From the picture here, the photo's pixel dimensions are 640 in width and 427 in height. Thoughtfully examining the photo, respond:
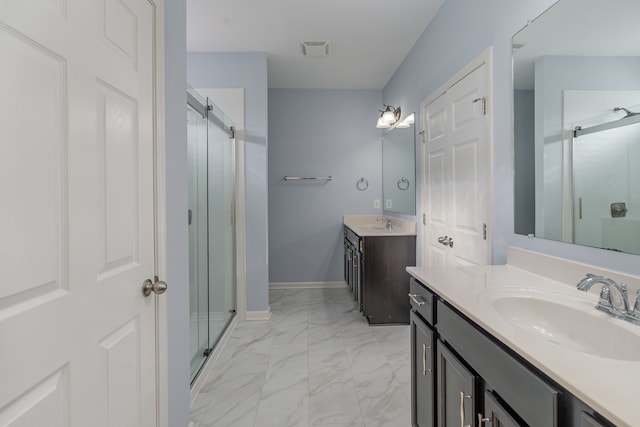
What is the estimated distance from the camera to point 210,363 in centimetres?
236

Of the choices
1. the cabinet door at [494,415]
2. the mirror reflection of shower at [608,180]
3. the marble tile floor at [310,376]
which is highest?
the mirror reflection of shower at [608,180]

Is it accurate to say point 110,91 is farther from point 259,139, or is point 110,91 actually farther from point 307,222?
point 307,222

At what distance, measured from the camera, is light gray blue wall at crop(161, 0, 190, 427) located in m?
1.34

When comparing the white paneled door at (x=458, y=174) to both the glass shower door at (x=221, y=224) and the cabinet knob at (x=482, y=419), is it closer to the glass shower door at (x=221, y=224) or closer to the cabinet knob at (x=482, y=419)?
the cabinet knob at (x=482, y=419)

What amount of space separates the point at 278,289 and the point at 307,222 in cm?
95

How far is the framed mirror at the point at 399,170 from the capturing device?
3.18 metres

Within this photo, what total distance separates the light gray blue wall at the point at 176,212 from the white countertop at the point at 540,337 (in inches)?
41.1

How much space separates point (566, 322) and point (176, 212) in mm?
1484

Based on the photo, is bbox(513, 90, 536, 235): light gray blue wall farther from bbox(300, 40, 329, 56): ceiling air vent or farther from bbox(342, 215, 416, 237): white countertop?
bbox(300, 40, 329, 56): ceiling air vent

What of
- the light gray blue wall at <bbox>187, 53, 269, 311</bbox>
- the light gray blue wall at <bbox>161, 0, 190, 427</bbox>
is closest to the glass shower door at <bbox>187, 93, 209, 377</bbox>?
the light gray blue wall at <bbox>161, 0, 190, 427</bbox>

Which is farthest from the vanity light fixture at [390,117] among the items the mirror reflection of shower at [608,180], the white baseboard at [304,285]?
the mirror reflection of shower at [608,180]

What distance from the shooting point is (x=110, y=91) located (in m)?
0.94

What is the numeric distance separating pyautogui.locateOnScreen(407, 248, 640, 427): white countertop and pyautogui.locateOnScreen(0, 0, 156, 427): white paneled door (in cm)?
104

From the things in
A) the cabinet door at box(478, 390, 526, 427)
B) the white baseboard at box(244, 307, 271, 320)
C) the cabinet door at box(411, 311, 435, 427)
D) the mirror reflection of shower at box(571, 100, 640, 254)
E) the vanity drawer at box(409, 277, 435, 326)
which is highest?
the mirror reflection of shower at box(571, 100, 640, 254)
